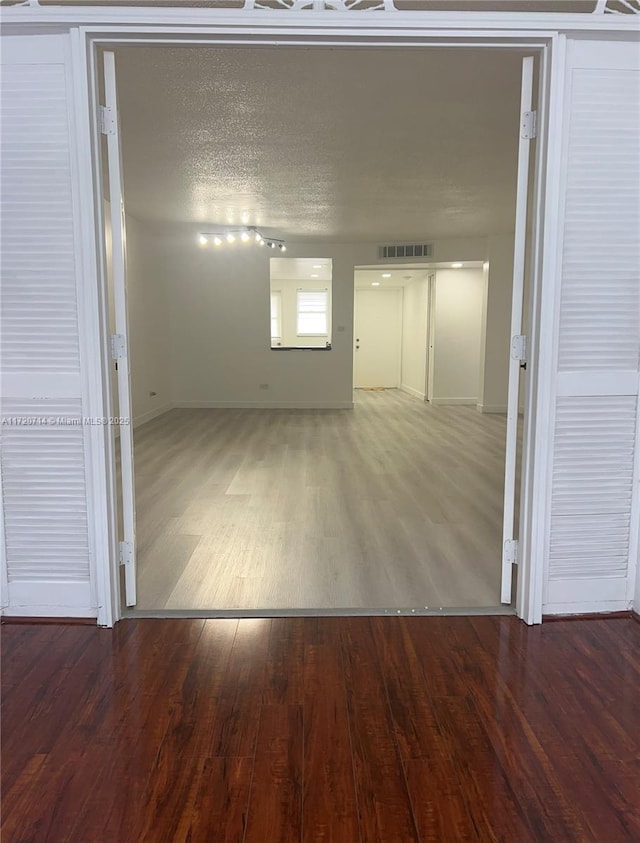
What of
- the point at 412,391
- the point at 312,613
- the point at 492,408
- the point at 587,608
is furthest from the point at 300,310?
the point at 587,608

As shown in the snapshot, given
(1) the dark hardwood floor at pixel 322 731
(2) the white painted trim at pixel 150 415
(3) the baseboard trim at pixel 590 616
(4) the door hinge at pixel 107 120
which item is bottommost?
(1) the dark hardwood floor at pixel 322 731

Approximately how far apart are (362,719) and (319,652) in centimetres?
37

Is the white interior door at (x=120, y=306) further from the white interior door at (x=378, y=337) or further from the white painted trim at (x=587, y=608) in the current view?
the white interior door at (x=378, y=337)

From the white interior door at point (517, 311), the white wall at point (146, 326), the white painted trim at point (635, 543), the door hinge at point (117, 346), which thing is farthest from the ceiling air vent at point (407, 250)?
the door hinge at point (117, 346)

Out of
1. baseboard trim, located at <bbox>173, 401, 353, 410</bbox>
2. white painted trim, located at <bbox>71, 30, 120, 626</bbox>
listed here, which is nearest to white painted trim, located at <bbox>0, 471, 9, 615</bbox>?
white painted trim, located at <bbox>71, 30, 120, 626</bbox>

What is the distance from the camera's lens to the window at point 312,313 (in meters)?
12.0

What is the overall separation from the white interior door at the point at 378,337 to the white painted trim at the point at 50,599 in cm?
993

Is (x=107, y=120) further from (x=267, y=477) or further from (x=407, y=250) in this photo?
(x=407, y=250)

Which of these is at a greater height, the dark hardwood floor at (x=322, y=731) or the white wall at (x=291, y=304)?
the white wall at (x=291, y=304)

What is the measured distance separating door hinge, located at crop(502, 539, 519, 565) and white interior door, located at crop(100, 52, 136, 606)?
1606 millimetres

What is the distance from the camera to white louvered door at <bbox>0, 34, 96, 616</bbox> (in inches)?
78.3

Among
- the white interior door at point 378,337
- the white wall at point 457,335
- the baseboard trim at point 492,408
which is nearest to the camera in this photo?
the baseboard trim at point 492,408

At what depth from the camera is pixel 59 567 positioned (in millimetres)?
2209

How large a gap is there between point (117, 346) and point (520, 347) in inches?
65.0
